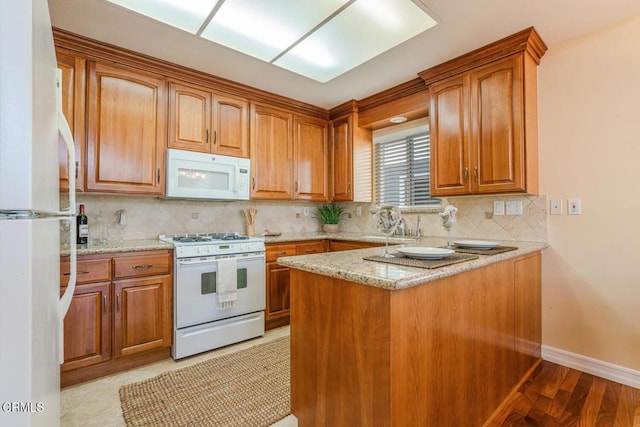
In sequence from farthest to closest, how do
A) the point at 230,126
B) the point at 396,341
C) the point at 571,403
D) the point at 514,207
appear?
the point at 230,126 → the point at 514,207 → the point at 571,403 → the point at 396,341

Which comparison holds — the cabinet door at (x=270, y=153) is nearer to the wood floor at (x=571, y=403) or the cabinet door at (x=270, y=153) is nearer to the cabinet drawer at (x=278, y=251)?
the cabinet drawer at (x=278, y=251)

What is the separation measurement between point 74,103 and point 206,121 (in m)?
0.97

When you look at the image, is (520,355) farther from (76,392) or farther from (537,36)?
(76,392)

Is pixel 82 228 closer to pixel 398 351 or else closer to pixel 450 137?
pixel 398 351

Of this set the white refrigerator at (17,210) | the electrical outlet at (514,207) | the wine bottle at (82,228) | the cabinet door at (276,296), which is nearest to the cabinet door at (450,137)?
the electrical outlet at (514,207)

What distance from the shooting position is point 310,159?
148 inches

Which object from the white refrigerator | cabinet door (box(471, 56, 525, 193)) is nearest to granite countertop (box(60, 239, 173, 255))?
the white refrigerator

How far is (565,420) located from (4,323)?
2.41 meters

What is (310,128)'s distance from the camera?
148 inches

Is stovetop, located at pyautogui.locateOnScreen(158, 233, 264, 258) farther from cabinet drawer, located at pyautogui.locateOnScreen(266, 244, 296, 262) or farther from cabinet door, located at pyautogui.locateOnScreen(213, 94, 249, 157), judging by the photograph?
cabinet door, located at pyautogui.locateOnScreen(213, 94, 249, 157)

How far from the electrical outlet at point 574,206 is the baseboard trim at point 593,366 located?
3.48 feet

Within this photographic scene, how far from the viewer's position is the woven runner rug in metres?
1.70

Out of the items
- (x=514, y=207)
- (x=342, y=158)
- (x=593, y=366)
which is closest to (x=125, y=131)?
(x=342, y=158)

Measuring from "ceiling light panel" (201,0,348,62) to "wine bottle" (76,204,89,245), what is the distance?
1655mm
